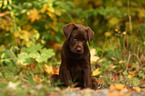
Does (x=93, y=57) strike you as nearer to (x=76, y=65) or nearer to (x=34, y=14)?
(x=76, y=65)

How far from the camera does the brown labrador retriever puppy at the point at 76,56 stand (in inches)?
133

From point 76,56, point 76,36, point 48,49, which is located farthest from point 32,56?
point 76,36

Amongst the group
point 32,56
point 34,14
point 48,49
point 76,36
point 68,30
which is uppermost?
point 34,14

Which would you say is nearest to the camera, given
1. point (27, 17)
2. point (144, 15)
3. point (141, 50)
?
point (141, 50)

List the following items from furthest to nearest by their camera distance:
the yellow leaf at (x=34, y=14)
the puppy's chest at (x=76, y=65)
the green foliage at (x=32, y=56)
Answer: the yellow leaf at (x=34, y=14), the green foliage at (x=32, y=56), the puppy's chest at (x=76, y=65)

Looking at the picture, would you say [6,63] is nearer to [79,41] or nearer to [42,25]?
[42,25]

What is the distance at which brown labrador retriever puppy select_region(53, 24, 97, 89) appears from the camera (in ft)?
11.1

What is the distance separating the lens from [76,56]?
3471 mm

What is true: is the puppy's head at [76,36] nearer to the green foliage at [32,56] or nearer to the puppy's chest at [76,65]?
the puppy's chest at [76,65]

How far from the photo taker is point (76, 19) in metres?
7.44

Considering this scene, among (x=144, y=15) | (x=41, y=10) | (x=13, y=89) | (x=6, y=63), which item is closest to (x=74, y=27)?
(x=13, y=89)

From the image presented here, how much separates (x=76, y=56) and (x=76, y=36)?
35cm

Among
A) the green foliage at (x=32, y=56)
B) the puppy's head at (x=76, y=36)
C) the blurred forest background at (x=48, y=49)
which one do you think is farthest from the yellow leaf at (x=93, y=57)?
the puppy's head at (x=76, y=36)

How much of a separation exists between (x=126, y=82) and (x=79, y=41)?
139 centimetres
